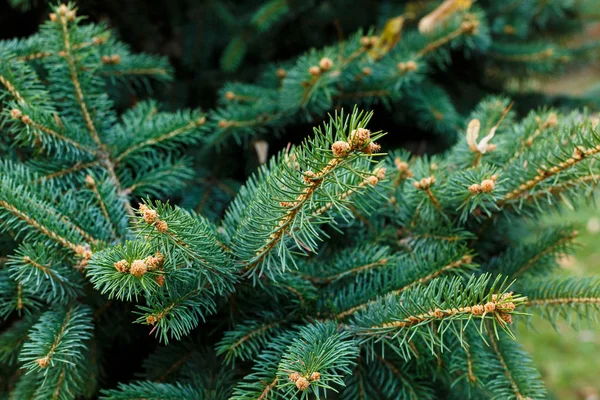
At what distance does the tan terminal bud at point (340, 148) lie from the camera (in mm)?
508

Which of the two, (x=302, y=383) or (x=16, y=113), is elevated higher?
(x=16, y=113)

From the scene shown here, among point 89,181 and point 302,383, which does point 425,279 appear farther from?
point 89,181

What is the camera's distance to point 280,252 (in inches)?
24.4

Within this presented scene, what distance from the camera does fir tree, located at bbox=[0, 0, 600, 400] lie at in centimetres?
60

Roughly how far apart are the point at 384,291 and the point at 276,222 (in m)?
0.23

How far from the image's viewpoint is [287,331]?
2.38 feet

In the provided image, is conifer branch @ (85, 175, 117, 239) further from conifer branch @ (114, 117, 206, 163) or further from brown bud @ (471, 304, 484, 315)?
brown bud @ (471, 304, 484, 315)

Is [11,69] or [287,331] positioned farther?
[11,69]

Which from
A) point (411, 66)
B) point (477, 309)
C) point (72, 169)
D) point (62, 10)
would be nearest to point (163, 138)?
point (72, 169)

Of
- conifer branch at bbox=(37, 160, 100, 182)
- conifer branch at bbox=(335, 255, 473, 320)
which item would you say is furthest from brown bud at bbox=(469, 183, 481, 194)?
conifer branch at bbox=(37, 160, 100, 182)

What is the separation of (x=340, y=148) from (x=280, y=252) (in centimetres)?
17

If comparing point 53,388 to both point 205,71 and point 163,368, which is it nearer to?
point 163,368

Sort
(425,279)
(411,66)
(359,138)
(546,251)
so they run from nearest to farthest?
1. (359,138)
2. (425,279)
3. (546,251)
4. (411,66)

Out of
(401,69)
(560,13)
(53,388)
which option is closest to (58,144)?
(53,388)
